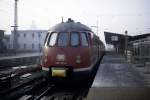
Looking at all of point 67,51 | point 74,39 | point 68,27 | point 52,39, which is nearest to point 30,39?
point 52,39

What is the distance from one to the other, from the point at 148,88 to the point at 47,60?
4595mm

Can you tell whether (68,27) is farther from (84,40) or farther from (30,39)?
(30,39)

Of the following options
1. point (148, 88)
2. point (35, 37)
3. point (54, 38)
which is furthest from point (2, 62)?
point (35, 37)

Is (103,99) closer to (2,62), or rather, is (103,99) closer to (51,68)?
(51,68)

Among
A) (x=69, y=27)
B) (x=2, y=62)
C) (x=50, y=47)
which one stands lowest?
(x=2, y=62)

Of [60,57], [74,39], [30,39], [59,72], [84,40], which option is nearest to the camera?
[59,72]

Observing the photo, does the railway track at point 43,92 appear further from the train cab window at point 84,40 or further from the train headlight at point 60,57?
the train cab window at point 84,40

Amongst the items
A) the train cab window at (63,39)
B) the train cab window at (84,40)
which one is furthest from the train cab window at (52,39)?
the train cab window at (84,40)

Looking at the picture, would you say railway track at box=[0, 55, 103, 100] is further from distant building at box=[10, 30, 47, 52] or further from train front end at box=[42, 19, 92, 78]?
distant building at box=[10, 30, 47, 52]

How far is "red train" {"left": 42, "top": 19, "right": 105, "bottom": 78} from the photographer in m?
11.5

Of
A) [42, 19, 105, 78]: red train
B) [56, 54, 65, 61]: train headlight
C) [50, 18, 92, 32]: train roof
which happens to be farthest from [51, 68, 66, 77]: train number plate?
[50, 18, 92, 32]: train roof

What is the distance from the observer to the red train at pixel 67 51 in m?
11.5

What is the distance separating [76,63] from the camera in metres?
11.6

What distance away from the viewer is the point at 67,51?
1173cm
